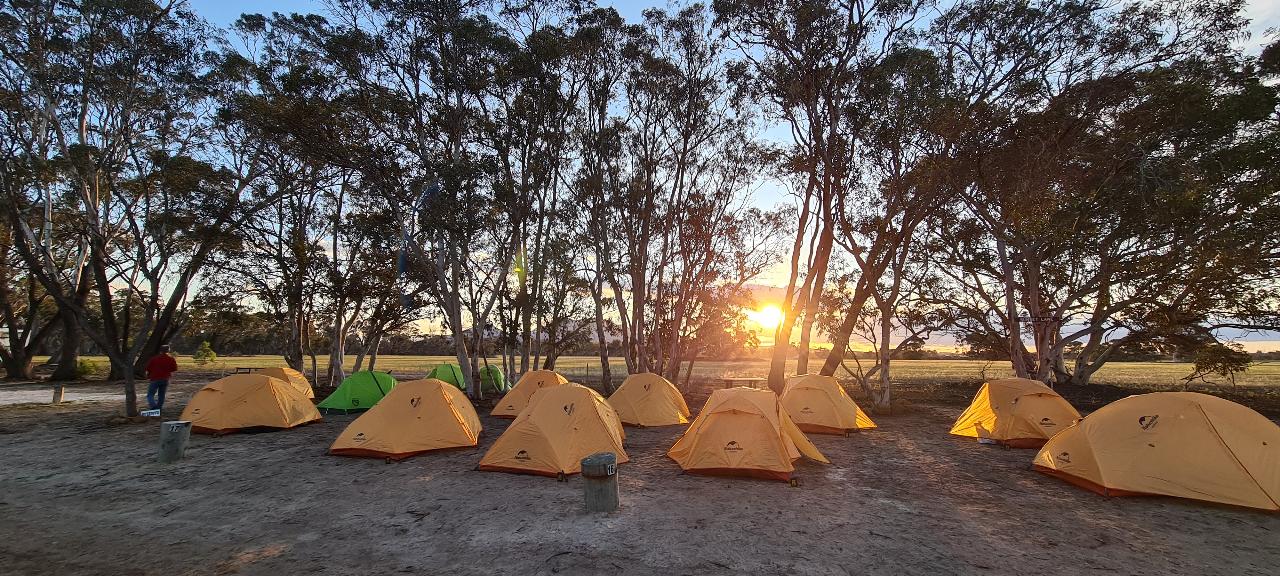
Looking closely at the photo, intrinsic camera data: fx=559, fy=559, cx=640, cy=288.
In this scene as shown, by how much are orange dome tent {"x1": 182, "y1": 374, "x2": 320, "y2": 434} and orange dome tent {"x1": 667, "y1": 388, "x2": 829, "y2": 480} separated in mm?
10783

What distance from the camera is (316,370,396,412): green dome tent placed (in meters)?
18.1

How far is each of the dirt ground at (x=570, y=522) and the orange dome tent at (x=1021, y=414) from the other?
6.39 ft

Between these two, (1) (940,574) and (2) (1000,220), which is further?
(2) (1000,220)

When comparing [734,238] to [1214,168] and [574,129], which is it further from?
Answer: [1214,168]

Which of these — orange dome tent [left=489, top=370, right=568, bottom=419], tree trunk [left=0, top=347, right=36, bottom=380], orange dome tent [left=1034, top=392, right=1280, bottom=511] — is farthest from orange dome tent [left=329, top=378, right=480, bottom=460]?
tree trunk [left=0, top=347, right=36, bottom=380]

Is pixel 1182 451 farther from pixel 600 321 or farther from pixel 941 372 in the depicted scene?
pixel 941 372

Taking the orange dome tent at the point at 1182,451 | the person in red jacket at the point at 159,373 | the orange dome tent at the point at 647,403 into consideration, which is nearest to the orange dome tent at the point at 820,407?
the orange dome tent at the point at 647,403

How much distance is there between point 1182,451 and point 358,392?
20068mm

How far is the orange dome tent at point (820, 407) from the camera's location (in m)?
14.6

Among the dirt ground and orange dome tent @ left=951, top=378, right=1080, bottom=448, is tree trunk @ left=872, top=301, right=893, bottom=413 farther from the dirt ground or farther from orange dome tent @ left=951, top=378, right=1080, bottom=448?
the dirt ground

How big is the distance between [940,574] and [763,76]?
59.7ft

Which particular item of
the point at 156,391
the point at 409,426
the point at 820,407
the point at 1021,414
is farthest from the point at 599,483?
the point at 156,391

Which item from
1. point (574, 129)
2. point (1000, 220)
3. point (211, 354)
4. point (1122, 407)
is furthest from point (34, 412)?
point (211, 354)

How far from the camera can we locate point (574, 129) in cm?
2256
